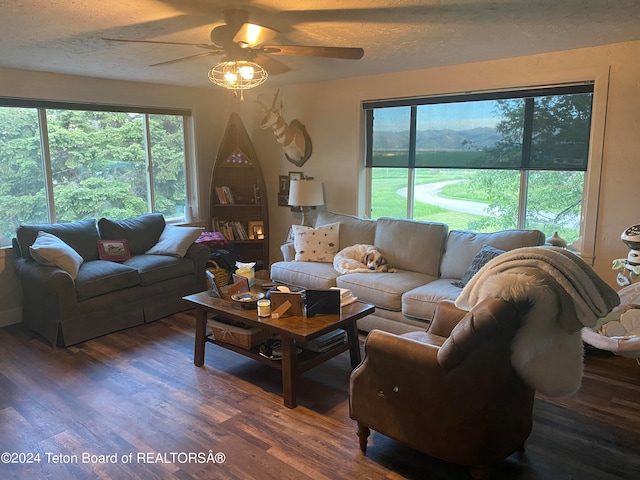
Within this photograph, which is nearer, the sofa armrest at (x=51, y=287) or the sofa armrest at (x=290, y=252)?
the sofa armrest at (x=51, y=287)

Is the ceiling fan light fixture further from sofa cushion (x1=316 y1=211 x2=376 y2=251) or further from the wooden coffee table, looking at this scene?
sofa cushion (x1=316 y1=211 x2=376 y2=251)

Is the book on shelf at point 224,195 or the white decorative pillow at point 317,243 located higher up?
the book on shelf at point 224,195

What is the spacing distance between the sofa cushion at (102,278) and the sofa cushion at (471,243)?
105 inches

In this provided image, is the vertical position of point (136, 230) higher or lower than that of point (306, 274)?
higher

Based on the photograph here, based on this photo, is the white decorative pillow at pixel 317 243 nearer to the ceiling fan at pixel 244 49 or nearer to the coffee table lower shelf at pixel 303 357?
the coffee table lower shelf at pixel 303 357

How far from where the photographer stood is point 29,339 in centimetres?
401

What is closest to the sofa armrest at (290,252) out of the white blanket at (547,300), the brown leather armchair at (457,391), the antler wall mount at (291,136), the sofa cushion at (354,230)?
the sofa cushion at (354,230)

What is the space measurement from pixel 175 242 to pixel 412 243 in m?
2.26

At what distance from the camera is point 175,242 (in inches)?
188

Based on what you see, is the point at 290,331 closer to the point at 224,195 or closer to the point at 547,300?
the point at 547,300

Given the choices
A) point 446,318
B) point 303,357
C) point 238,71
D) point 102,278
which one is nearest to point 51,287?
point 102,278

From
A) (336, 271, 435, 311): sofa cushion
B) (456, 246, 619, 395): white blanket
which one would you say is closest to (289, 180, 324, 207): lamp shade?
(336, 271, 435, 311): sofa cushion

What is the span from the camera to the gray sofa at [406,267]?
3695 millimetres

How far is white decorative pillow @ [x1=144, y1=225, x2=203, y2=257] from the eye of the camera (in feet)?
15.5
